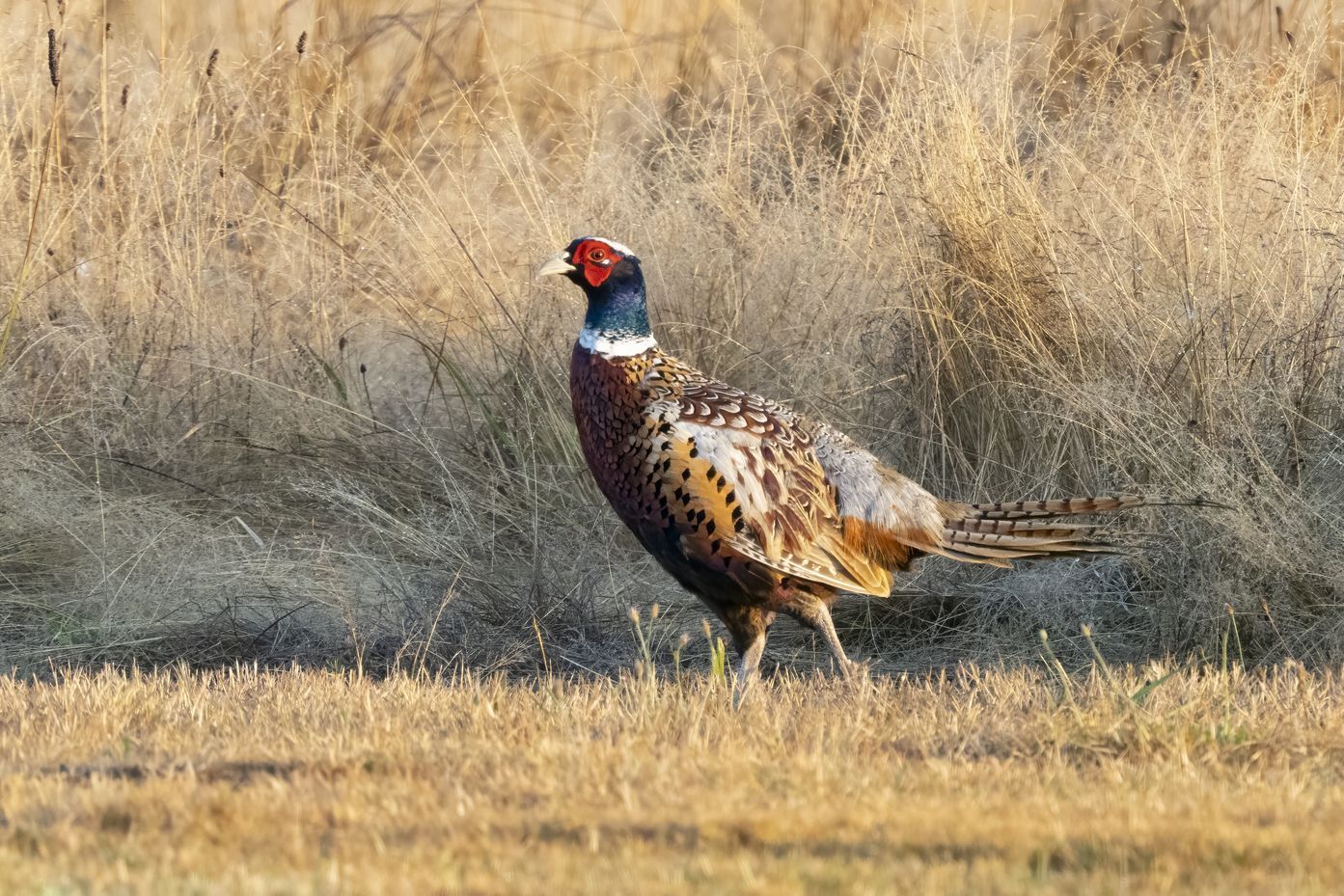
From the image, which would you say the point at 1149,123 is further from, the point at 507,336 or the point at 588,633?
the point at 588,633

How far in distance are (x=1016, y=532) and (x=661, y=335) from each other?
2.29 meters

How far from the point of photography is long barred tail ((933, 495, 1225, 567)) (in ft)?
16.2

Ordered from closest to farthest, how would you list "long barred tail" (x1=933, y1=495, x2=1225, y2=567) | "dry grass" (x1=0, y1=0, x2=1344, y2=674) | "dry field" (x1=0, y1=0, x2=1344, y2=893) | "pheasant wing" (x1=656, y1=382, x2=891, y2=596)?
"dry field" (x1=0, y1=0, x2=1344, y2=893) → "pheasant wing" (x1=656, y1=382, x2=891, y2=596) → "long barred tail" (x1=933, y1=495, x2=1225, y2=567) → "dry grass" (x1=0, y1=0, x2=1344, y2=674)

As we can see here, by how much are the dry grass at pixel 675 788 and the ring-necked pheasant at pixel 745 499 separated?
1.44ft

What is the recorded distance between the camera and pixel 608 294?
5.09 meters

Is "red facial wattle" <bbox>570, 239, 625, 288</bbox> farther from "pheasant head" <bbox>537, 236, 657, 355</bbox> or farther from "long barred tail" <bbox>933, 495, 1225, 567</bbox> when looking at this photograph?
"long barred tail" <bbox>933, 495, 1225, 567</bbox>

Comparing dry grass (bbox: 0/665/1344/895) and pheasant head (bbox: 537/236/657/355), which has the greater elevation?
pheasant head (bbox: 537/236/657/355)

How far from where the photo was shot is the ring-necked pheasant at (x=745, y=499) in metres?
4.81

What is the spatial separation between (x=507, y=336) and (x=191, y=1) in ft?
13.6

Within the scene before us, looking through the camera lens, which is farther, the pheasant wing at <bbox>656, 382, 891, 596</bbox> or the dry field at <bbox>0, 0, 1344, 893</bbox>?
the pheasant wing at <bbox>656, 382, 891, 596</bbox>

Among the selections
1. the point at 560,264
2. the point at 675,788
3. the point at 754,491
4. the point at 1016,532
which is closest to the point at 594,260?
the point at 560,264

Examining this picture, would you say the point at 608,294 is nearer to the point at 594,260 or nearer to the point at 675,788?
the point at 594,260

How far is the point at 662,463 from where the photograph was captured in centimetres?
479

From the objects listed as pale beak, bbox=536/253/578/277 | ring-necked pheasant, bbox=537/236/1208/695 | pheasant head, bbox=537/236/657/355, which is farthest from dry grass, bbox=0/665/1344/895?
pale beak, bbox=536/253/578/277
